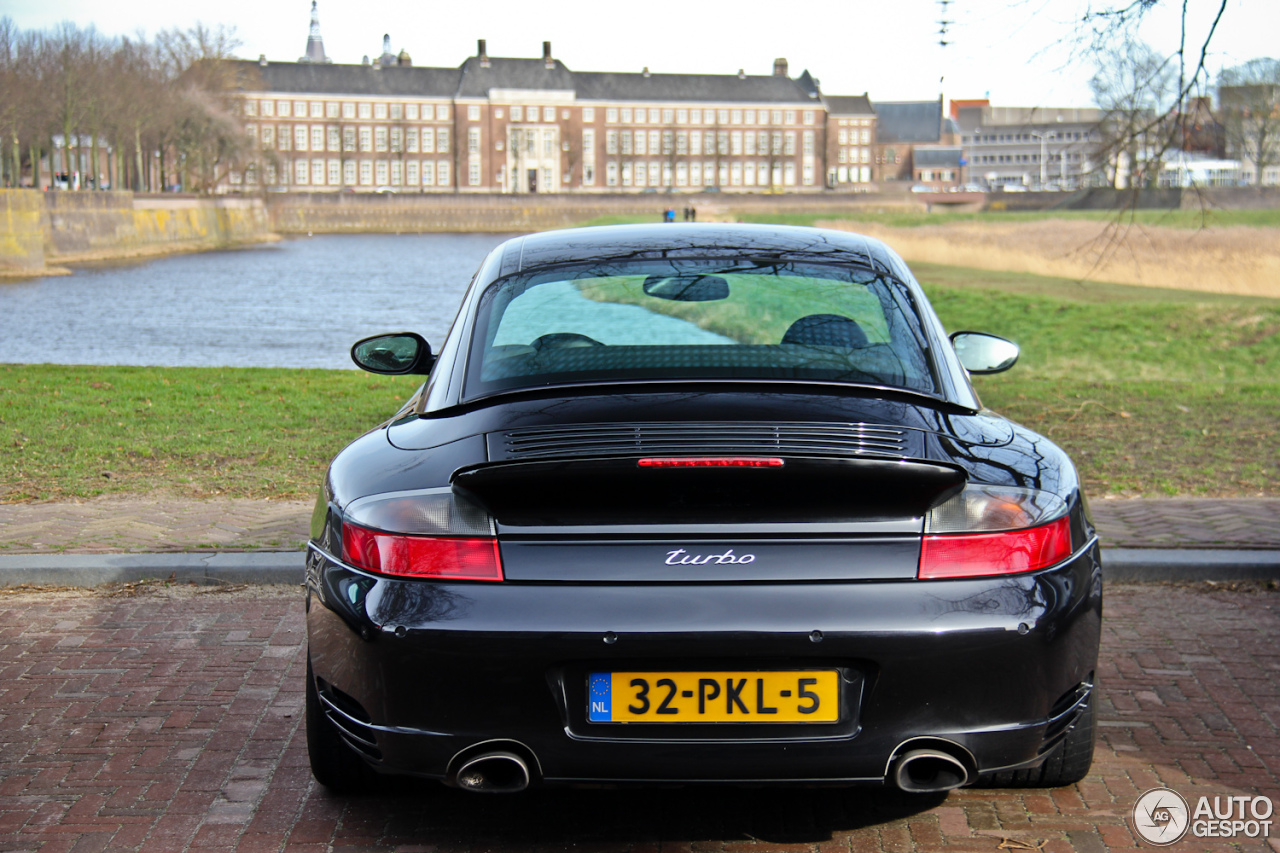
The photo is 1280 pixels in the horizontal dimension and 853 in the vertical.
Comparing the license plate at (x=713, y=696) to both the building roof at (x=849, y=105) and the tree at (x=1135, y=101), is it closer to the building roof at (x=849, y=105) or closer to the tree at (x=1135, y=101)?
the tree at (x=1135, y=101)

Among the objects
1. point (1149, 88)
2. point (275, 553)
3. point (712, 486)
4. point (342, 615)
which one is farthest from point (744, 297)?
point (1149, 88)

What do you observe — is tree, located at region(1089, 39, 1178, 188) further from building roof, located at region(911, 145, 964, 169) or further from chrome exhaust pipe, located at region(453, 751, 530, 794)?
building roof, located at region(911, 145, 964, 169)

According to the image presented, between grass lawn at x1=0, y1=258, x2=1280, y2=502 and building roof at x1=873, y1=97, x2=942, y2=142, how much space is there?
146019 millimetres

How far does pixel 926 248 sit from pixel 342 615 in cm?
3212

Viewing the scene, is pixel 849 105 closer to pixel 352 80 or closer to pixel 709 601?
pixel 352 80

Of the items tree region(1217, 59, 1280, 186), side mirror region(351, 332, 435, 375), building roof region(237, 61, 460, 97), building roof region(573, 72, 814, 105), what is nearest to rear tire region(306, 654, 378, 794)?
side mirror region(351, 332, 435, 375)

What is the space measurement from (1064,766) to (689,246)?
1.75 meters

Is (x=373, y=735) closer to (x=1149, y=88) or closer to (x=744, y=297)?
(x=744, y=297)

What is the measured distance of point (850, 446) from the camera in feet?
8.36

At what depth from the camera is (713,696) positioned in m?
2.51

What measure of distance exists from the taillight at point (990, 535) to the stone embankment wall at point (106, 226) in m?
47.8

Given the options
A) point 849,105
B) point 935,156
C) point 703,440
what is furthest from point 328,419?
point 935,156

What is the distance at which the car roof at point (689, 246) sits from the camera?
142 inches

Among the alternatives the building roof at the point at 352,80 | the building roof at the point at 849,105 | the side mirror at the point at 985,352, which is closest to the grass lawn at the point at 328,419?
the side mirror at the point at 985,352
